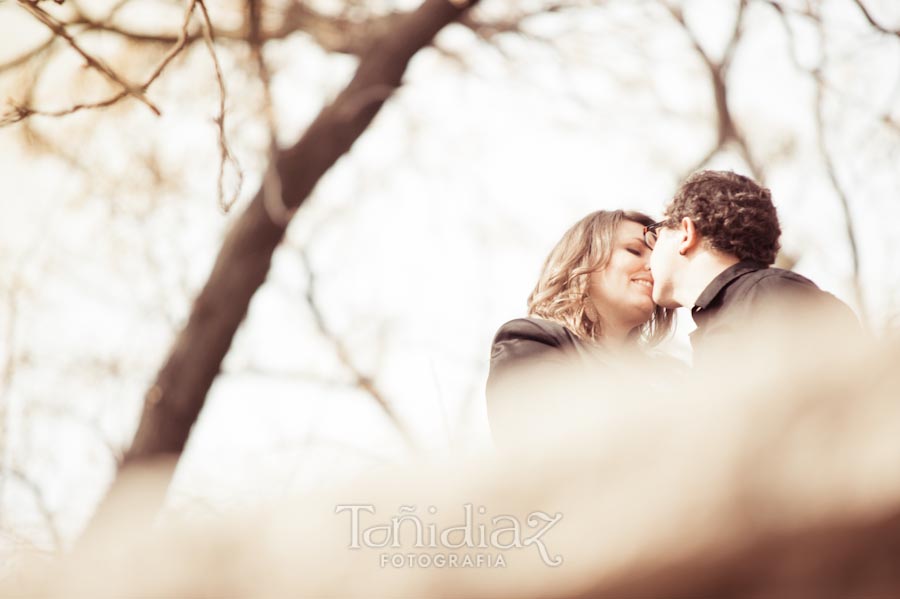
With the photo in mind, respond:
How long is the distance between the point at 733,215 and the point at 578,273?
449 millimetres

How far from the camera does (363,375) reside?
6.20 metres

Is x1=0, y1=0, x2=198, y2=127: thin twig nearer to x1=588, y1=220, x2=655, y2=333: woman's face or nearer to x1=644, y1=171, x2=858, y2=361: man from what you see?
x1=644, y1=171, x2=858, y2=361: man

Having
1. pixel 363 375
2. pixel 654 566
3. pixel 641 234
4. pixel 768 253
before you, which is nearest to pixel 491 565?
pixel 654 566

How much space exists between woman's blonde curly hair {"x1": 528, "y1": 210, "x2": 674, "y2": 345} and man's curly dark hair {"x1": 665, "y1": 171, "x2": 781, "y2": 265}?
27cm

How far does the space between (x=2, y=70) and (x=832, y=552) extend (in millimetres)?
4338

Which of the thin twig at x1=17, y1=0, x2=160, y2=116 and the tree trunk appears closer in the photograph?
the thin twig at x1=17, y1=0, x2=160, y2=116

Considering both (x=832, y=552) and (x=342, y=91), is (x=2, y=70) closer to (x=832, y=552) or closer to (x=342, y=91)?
(x=342, y=91)

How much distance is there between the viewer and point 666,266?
2.19 metres

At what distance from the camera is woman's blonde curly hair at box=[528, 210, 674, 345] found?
2369 millimetres

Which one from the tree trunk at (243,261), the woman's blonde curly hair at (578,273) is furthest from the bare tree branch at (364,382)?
the woman's blonde curly hair at (578,273)

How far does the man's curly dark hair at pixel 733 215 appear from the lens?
2.14m

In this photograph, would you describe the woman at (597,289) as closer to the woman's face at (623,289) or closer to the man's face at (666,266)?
the woman's face at (623,289)

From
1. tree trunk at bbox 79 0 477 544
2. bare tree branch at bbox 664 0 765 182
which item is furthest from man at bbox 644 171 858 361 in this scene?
bare tree branch at bbox 664 0 765 182

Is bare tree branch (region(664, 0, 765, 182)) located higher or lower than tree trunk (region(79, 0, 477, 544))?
higher
